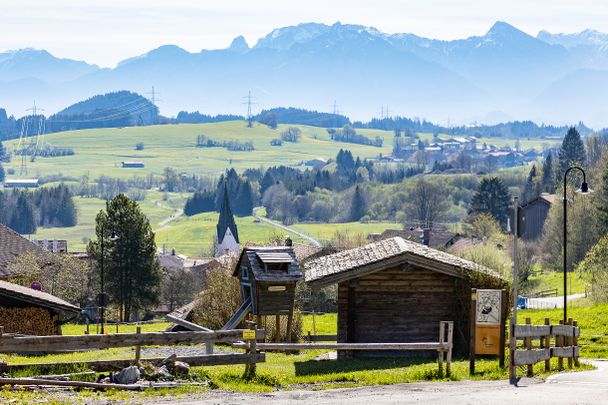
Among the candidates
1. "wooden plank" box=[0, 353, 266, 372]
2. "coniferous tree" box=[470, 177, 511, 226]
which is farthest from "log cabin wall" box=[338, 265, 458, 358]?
"coniferous tree" box=[470, 177, 511, 226]

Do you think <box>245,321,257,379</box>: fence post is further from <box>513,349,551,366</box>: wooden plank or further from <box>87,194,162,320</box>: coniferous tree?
<box>87,194,162,320</box>: coniferous tree

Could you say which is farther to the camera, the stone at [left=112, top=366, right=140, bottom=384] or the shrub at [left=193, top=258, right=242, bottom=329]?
the shrub at [left=193, top=258, right=242, bottom=329]

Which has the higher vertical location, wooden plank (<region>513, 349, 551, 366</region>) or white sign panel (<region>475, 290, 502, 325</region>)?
white sign panel (<region>475, 290, 502, 325</region>)

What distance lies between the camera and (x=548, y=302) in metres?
77.2

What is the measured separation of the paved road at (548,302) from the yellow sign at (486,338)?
146 feet

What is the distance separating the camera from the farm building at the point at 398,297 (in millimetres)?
34688

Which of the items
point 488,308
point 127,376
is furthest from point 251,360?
point 488,308

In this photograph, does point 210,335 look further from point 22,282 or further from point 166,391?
point 22,282

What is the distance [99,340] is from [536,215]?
11610cm

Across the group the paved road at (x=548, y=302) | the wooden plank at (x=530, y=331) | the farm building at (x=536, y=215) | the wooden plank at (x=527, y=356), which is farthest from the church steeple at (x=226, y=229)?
the wooden plank at (x=527, y=356)

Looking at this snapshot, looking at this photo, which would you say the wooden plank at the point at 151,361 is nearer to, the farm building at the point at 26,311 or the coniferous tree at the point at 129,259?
the farm building at the point at 26,311

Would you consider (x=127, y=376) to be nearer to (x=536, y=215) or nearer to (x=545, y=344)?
(x=545, y=344)

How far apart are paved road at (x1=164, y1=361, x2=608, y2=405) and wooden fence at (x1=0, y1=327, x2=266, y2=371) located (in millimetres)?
1888

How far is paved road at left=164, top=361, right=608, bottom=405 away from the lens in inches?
825
